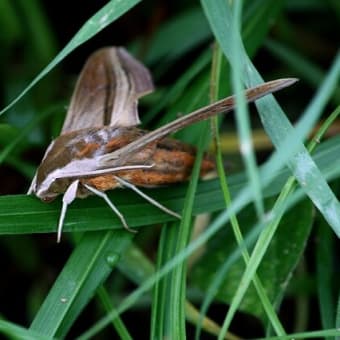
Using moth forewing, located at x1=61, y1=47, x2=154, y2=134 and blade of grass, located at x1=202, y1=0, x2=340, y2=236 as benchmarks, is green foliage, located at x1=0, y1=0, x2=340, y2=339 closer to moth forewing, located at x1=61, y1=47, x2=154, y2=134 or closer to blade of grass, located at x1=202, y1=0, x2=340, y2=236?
blade of grass, located at x1=202, y1=0, x2=340, y2=236

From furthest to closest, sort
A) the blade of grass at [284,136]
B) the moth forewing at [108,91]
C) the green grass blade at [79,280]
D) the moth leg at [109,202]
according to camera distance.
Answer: the moth forewing at [108,91] < the moth leg at [109,202] < the green grass blade at [79,280] < the blade of grass at [284,136]

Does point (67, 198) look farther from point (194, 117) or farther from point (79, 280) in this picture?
point (194, 117)

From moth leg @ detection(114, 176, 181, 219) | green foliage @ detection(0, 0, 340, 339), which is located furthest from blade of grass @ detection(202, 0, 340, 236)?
moth leg @ detection(114, 176, 181, 219)

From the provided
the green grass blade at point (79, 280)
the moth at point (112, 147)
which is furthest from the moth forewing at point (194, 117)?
the green grass blade at point (79, 280)

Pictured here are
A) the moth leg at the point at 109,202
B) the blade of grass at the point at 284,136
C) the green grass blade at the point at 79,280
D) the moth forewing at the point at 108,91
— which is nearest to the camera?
the blade of grass at the point at 284,136

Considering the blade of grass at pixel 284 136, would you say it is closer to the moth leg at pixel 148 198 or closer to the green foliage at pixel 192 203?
the green foliage at pixel 192 203

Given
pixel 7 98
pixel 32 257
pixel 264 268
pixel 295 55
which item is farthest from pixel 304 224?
pixel 7 98
